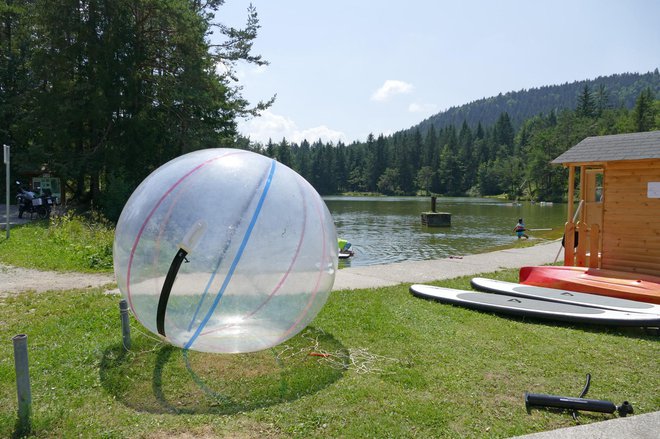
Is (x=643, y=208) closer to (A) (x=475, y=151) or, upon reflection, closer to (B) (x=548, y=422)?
(B) (x=548, y=422)

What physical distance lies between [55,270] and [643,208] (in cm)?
1340

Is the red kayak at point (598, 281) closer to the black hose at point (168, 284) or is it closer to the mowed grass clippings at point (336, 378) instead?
the mowed grass clippings at point (336, 378)

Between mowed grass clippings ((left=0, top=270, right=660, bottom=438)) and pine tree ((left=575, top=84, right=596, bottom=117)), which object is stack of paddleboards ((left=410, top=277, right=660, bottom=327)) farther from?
pine tree ((left=575, top=84, right=596, bottom=117))

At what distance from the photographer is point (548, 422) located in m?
4.05

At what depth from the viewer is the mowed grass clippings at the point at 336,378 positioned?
3.95 meters

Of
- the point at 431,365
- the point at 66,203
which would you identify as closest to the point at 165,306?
the point at 431,365

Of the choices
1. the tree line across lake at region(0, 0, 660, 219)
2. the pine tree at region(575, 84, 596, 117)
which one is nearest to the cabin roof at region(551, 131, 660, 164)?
the tree line across lake at region(0, 0, 660, 219)

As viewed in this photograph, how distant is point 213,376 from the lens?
4.89m

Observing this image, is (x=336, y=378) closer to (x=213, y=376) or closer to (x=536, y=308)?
(x=213, y=376)

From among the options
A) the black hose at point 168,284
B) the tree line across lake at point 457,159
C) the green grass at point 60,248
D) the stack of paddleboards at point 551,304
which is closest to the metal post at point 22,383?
the black hose at point 168,284

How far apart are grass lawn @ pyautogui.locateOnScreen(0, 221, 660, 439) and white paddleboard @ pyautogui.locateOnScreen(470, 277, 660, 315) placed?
769 mm

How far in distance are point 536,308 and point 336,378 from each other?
4133 mm

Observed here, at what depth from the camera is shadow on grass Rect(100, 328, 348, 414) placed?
4.34m

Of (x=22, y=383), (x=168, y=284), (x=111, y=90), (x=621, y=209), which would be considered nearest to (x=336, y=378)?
(x=168, y=284)
